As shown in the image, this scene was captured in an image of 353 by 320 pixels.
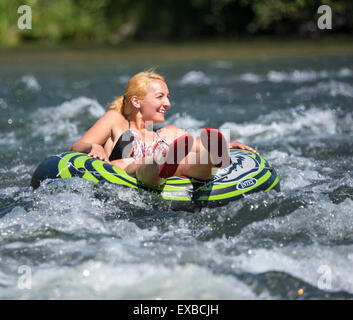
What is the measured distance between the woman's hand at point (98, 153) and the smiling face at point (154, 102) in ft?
1.46

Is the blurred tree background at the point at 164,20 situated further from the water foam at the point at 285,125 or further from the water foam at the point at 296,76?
the water foam at the point at 285,125

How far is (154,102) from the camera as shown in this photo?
442cm

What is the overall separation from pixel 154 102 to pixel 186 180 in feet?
2.58

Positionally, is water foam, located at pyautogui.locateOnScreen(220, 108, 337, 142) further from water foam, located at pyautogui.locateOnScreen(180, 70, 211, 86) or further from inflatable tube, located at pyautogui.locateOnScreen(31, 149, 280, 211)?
water foam, located at pyautogui.locateOnScreen(180, 70, 211, 86)

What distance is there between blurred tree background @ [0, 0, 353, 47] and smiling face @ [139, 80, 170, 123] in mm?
13373

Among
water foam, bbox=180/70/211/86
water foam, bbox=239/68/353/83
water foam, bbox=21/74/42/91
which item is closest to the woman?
water foam, bbox=21/74/42/91

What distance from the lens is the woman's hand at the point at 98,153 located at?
4227mm

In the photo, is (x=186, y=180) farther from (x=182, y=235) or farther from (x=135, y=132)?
(x=135, y=132)

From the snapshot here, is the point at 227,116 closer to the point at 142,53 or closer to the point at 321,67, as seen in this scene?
the point at 321,67

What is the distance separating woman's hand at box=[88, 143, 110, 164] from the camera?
4227 millimetres

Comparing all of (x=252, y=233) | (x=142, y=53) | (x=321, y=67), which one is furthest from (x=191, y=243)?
(x=142, y=53)

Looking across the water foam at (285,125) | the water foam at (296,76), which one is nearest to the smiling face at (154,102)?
the water foam at (285,125)

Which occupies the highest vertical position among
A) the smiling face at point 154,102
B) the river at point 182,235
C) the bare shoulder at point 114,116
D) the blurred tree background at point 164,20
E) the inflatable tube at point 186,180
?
the blurred tree background at point 164,20

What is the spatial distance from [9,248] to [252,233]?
61.4 inches
